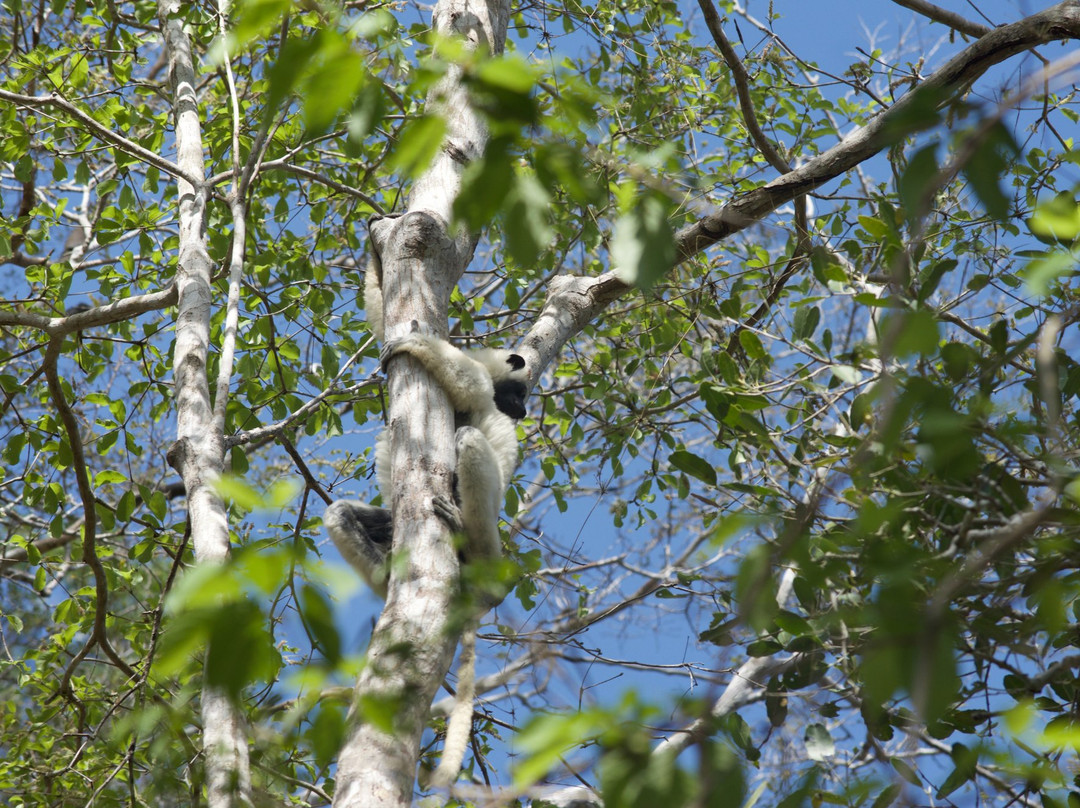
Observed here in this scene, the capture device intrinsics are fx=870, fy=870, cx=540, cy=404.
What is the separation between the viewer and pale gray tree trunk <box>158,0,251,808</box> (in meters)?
2.68

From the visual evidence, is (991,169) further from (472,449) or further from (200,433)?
(472,449)

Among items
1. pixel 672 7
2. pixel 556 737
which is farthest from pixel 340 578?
pixel 672 7

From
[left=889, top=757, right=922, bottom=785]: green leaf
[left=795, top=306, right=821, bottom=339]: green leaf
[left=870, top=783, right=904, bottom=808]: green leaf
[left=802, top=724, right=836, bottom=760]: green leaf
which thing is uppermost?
[left=795, top=306, right=821, bottom=339]: green leaf

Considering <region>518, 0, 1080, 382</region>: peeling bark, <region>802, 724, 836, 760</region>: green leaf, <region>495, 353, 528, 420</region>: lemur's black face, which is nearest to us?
<region>802, 724, 836, 760</region>: green leaf

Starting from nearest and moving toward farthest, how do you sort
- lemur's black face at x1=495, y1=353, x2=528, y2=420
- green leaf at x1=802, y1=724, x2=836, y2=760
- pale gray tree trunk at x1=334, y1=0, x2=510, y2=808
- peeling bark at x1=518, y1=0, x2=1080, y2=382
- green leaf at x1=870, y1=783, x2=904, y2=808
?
green leaf at x1=870, y1=783, x2=904, y2=808, pale gray tree trunk at x1=334, y1=0, x2=510, y2=808, green leaf at x1=802, y1=724, x2=836, y2=760, peeling bark at x1=518, y1=0, x2=1080, y2=382, lemur's black face at x1=495, y1=353, x2=528, y2=420

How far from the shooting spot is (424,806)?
3080mm

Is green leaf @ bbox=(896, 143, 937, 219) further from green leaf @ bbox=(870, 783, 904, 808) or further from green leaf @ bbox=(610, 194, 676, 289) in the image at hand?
green leaf @ bbox=(870, 783, 904, 808)

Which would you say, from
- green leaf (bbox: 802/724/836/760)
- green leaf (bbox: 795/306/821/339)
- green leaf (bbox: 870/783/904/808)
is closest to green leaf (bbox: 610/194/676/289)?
green leaf (bbox: 870/783/904/808)

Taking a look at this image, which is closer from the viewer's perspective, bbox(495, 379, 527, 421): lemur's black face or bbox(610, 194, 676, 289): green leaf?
bbox(610, 194, 676, 289): green leaf

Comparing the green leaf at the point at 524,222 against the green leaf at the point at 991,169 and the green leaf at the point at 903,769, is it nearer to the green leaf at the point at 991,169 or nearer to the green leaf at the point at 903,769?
the green leaf at the point at 991,169

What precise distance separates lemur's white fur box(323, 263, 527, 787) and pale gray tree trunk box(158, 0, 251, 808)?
749mm

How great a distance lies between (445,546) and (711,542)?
179 cm

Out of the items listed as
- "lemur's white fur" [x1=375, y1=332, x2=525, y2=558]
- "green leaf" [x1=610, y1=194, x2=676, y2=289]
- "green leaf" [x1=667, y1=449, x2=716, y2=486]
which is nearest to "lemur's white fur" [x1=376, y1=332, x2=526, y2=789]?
"lemur's white fur" [x1=375, y1=332, x2=525, y2=558]

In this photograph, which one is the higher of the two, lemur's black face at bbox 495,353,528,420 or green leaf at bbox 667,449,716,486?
lemur's black face at bbox 495,353,528,420
